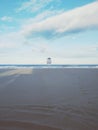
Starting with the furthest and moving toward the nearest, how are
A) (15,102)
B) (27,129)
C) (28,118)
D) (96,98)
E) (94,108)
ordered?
(96,98) → (15,102) → (94,108) → (28,118) → (27,129)

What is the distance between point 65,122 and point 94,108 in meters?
1.75

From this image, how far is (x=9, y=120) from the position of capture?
5.50 meters

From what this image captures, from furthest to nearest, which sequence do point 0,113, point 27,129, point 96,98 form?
point 96,98
point 0,113
point 27,129

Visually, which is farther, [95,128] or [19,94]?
[19,94]

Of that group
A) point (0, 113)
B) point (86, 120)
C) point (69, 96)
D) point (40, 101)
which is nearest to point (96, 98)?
point (69, 96)

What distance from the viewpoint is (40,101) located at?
7.69 meters

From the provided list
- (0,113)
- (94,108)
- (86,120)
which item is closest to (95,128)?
(86,120)

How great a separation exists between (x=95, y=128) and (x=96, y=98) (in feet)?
11.5

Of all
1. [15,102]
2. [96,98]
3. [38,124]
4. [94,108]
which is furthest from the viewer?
[96,98]

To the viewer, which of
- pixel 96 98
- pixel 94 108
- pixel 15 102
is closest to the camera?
pixel 94 108

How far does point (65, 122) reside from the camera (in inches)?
210

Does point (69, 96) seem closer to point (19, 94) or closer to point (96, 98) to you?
point (96, 98)

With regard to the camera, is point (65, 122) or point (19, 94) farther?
point (19, 94)

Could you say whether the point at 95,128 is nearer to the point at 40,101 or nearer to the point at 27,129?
the point at 27,129
